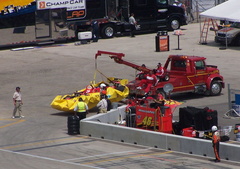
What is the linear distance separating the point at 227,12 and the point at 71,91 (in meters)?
13.8

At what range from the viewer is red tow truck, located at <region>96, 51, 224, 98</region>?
2836 centimetres

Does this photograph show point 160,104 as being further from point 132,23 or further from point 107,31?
point 107,31

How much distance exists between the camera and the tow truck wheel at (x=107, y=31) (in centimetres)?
4669

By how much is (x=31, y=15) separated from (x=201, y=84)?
60.3 ft

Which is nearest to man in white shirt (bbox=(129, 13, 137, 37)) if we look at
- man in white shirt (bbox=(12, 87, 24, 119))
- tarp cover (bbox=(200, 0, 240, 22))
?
tarp cover (bbox=(200, 0, 240, 22))

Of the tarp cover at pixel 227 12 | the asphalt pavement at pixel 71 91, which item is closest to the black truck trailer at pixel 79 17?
the asphalt pavement at pixel 71 91

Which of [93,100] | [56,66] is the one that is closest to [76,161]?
[93,100]

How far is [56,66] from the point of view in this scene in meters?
37.6

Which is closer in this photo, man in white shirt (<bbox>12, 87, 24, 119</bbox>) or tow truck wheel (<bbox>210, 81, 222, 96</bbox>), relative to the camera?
man in white shirt (<bbox>12, 87, 24, 119</bbox>)

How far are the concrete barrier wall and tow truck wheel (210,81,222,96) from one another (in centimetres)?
594

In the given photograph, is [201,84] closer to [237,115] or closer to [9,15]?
[237,115]

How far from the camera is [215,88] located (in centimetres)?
2944

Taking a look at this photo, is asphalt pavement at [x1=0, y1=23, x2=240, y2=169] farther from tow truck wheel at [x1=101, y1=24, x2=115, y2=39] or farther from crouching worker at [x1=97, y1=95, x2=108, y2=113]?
crouching worker at [x1=97, y1=95, x2=108, y2=113]

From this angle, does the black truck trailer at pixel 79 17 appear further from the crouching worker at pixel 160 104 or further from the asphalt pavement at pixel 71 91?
the crouching worker at pixel 160 104
